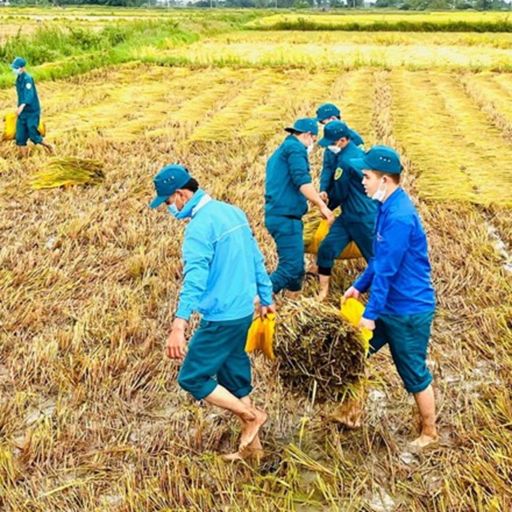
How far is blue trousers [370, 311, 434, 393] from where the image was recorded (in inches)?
137

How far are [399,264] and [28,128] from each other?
294 inches

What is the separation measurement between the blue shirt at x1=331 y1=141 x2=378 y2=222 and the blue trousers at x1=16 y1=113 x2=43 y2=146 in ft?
18.9

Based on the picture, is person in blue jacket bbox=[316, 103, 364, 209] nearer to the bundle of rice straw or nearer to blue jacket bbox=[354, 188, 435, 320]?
blue jacket bbox=[354, 188, 435, 320]

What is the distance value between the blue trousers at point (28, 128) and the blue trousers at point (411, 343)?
7.30 m

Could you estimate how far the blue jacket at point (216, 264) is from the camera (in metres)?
3.25

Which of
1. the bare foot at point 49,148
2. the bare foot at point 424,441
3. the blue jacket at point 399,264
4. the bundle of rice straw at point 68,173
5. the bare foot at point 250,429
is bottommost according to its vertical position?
the bare foot at point 49,148

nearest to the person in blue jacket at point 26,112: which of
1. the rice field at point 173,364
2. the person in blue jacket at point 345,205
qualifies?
the rice field at point 173,364

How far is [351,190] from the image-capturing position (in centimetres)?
510

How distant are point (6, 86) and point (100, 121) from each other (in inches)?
201

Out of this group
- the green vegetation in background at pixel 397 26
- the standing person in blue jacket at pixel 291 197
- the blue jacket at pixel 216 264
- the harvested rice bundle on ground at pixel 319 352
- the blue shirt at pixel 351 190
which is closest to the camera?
the blue jacket at pixel 216 264

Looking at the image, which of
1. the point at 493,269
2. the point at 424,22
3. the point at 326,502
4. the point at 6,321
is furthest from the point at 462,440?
the point at 424,22

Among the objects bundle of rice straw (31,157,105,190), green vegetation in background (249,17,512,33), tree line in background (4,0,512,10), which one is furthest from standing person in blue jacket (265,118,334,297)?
tree line in background (4,0,512,10)

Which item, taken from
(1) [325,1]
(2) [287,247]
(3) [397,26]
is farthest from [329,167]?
(1) [325,1]

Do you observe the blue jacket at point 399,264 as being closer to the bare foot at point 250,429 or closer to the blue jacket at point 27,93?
the bare foot at point 250,429
